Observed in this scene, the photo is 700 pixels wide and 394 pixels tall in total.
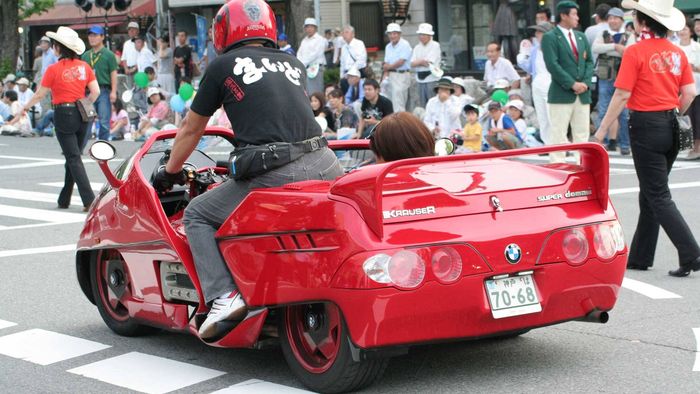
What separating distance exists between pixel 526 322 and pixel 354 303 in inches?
34.1

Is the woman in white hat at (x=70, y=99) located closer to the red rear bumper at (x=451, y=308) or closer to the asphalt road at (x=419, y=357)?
the asphalt road at (x=419, y=357)

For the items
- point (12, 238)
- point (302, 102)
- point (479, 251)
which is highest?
point (302, 102)

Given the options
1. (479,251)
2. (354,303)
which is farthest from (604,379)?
(354,303)

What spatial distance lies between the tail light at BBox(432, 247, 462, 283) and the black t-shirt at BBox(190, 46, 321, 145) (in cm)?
107

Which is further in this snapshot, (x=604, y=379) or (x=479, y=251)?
(x=604, y=379)

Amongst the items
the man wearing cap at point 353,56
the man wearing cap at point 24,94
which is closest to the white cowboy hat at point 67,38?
the man wearing cap at point 353,56

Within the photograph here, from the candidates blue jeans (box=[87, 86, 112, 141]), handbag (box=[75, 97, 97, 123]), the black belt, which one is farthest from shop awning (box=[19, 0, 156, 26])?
the black belt

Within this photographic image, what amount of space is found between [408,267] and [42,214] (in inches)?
370

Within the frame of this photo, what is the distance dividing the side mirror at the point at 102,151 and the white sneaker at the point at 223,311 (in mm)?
1428

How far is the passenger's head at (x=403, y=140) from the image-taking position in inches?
228

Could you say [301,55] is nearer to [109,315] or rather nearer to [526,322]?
[109,315]

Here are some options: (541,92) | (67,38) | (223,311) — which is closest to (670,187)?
(541,92)

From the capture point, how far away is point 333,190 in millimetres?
5328

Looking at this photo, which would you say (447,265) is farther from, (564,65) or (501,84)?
(501,84)
